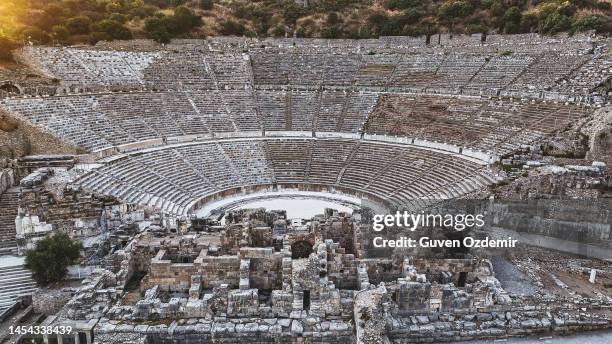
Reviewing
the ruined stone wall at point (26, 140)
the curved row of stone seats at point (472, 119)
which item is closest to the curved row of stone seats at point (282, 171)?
the curved row of stone seats at point (472, 119)

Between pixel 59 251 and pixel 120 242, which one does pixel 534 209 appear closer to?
pixel 120 242

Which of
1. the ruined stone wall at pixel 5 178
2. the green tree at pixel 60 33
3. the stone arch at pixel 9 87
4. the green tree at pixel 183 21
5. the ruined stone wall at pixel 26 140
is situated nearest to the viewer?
the ruined stone wall at pixel 5 178

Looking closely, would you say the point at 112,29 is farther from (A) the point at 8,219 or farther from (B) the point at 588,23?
(B) the point at 588,23

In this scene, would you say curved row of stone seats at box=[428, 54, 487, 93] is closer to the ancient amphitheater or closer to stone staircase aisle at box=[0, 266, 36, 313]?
the ancient amphitheater

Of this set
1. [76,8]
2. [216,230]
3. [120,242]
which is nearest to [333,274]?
[216,230]

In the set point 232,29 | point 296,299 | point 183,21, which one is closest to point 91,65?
point 183,21

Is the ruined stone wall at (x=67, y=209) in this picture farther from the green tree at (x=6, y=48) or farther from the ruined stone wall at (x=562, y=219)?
the green tree at (x=6, y=48)
